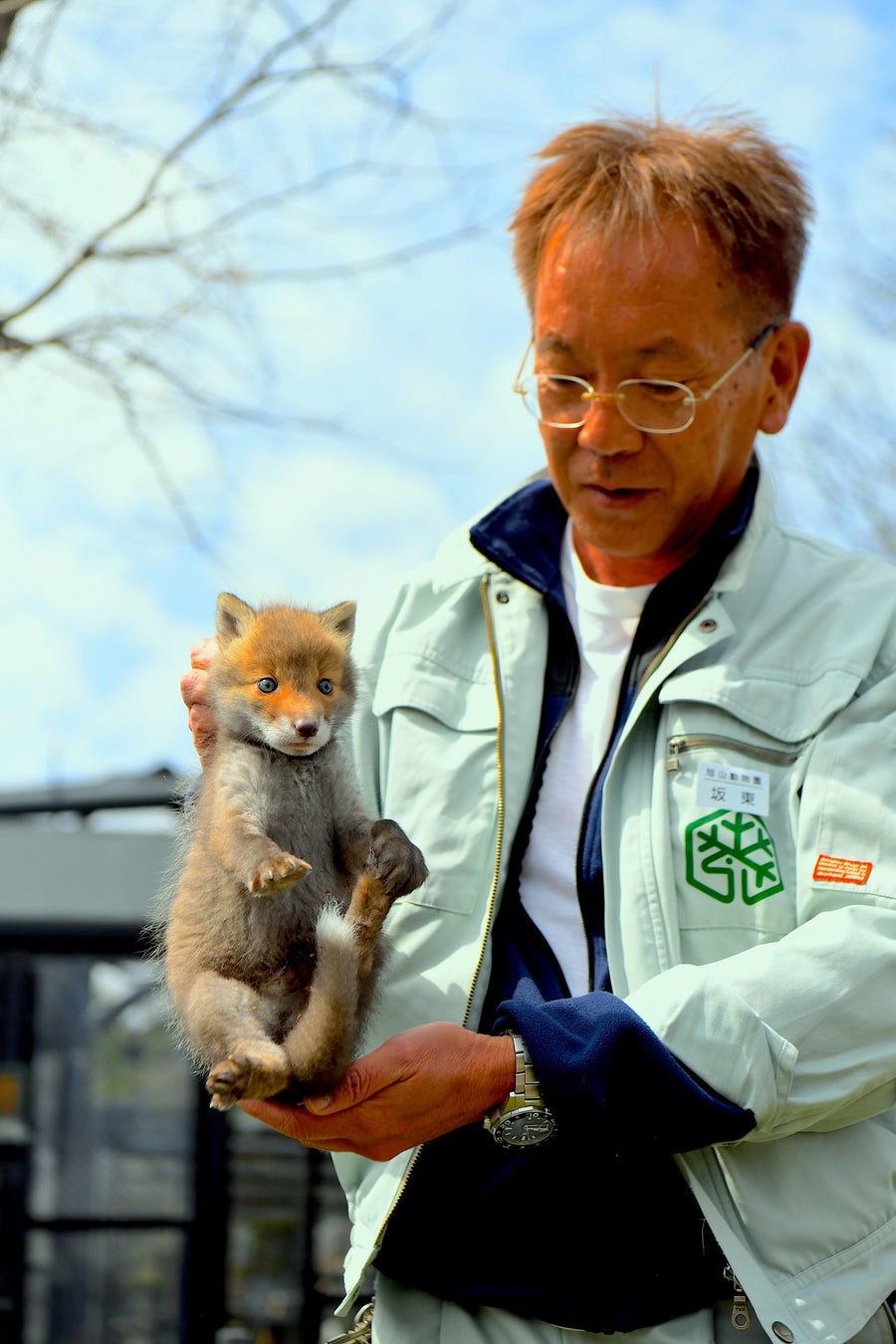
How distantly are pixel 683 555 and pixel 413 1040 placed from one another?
139cm

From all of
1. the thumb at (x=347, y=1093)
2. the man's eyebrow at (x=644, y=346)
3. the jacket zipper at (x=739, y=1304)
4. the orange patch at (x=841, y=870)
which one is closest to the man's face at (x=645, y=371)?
the man's eyebrow at (x=644, y=346)

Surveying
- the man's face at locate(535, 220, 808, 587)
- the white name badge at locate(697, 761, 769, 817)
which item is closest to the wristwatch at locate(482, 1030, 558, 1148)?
the white name badge at locate(697, 761, 769, 817)

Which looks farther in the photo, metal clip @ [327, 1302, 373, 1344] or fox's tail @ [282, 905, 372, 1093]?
metal clip @ [327, 1302, 373, 1344]

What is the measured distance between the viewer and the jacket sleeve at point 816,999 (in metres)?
2.50

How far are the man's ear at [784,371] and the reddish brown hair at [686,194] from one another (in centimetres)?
6

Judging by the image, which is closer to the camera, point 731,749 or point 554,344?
point 731,749

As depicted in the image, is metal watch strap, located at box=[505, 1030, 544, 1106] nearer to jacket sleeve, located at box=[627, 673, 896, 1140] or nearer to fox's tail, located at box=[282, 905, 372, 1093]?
jacket sleeve, located at box=[627, 673, 896, 1140]

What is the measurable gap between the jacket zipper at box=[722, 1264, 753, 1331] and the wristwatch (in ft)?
1.41

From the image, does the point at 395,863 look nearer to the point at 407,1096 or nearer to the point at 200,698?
the point at 407,1096

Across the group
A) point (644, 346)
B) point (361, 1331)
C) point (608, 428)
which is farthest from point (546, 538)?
point (361, 1331)

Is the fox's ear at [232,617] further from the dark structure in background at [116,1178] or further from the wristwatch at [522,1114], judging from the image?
the dark structure in background at [116,1178]

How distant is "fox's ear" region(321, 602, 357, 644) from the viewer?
285 cm

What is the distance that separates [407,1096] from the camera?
2.49m

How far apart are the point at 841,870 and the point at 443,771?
81 centimetres
